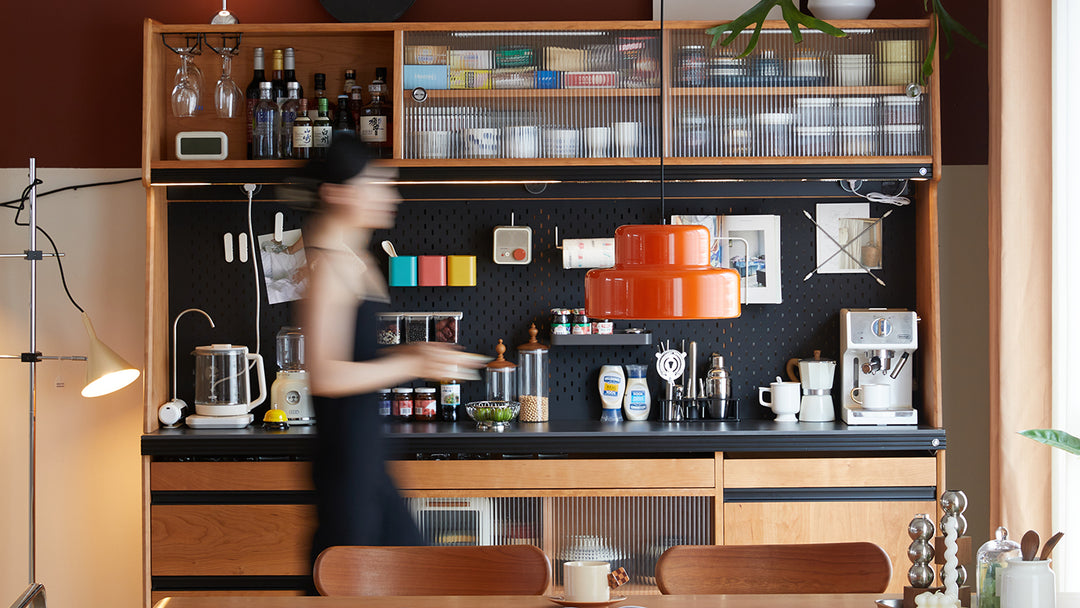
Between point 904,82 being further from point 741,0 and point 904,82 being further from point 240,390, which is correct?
point 240,390

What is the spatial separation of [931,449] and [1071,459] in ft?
1.57

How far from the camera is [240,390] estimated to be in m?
3.57

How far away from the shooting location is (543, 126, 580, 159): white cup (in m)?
3.48

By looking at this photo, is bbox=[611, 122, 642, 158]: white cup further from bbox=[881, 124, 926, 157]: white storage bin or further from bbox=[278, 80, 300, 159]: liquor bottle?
bbox=[278, 80, 300, 159]: liquor bottle

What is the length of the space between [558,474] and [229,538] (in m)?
1.13

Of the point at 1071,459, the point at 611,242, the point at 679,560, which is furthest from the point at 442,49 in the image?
the point at 1071,459

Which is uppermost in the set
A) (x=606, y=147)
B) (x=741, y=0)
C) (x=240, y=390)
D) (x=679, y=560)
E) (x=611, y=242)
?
(x=741, y=0)

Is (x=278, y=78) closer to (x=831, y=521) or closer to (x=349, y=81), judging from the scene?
(x=349, y=81)

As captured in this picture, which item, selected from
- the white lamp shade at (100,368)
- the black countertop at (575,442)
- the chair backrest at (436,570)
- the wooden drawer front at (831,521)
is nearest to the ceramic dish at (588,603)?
the chair backrest at (436,570)

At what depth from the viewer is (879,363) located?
3.54m

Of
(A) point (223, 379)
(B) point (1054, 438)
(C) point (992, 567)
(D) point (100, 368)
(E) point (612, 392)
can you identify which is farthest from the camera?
(E) point (612, 392)

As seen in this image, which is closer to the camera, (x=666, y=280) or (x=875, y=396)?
(x=666, y=280)

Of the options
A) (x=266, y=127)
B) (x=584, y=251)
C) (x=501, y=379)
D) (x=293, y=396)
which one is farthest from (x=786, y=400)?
(x=266, y=127)

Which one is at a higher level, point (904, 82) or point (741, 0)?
point (741, 0)
